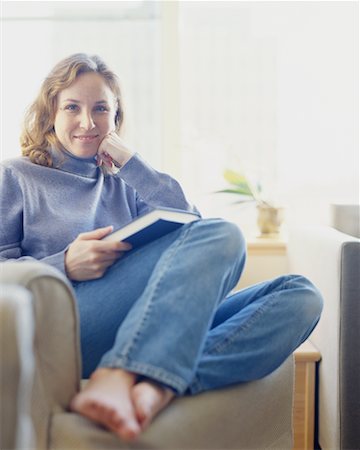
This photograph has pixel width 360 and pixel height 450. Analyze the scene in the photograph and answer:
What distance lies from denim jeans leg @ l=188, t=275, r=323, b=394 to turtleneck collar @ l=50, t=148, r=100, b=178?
54cm

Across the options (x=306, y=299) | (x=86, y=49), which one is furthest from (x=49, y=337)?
(x=86, y=49)

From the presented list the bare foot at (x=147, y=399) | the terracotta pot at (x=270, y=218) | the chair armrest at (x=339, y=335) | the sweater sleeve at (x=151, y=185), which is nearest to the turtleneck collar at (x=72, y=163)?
the sweater sleeve at (x=151, y=185)

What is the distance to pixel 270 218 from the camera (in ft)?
7.91

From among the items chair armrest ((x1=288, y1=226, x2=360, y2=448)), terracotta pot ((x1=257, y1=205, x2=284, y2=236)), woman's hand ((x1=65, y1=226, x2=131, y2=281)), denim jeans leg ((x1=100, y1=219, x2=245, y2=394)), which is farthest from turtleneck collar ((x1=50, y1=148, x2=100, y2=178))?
terracotta pot ((x1=257, y1=205, x2=284, y2=236))

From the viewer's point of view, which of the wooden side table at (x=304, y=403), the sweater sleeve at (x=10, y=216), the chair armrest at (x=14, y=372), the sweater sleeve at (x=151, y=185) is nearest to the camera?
the chair armrest at (x=14, y=372)

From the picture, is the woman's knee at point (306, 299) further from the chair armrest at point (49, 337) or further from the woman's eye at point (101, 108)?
the woman's eye at point (101, 108)

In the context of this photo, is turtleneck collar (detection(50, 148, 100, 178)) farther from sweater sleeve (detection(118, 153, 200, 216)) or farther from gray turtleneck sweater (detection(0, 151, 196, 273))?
sweater sleeve (detection(118, 153, 200, 216))

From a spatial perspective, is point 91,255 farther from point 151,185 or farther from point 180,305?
point 151,185

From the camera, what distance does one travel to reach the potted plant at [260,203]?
2412mm

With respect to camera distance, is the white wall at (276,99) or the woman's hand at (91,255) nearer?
the woman's hand at (91,255)

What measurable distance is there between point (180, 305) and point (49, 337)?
21 cm

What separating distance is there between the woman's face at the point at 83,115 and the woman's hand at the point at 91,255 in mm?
398

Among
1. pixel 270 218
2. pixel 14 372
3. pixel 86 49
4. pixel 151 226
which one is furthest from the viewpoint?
pixel 86 49

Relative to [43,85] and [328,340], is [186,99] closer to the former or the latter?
[43,85]
